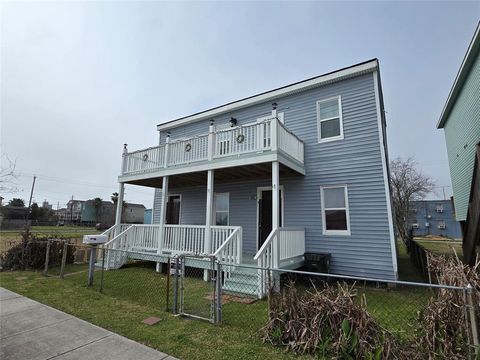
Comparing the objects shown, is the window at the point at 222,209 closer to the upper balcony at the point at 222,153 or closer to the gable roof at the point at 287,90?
the upper balcony at the point at 222,153

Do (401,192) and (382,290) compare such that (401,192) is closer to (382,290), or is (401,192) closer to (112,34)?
(382,290)

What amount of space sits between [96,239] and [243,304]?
7519 mm

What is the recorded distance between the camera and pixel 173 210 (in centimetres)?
1214

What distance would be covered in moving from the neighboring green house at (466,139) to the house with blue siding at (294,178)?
2.41 metres

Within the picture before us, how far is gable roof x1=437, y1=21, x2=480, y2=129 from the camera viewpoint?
7.06m

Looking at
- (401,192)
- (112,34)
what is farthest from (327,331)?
(401,192)

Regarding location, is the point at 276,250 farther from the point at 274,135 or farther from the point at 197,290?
the point at 274,135

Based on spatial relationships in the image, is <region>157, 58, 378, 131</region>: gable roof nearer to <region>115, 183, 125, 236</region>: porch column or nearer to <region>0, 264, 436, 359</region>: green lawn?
<region>115, 183, 125, 236</region>: porch column

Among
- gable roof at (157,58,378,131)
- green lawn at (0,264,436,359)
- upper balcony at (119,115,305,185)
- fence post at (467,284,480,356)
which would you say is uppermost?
gable roof at (157,58,378,131)

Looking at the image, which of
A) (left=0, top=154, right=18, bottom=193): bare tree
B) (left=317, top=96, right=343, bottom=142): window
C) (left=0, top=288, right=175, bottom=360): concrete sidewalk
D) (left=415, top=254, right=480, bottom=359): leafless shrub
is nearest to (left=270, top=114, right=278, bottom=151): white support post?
(left=317, top=96, right=343, bottom=142): window

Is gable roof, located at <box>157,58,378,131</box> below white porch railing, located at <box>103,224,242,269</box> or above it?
above

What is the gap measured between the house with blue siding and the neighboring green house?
7.91 ft

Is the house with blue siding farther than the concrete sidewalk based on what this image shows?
Yes

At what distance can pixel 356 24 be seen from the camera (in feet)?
33.1
